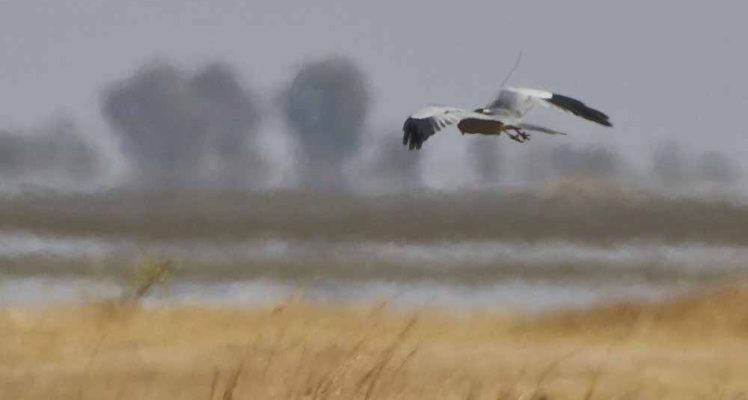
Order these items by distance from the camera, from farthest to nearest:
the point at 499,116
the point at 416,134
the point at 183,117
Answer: the point at 183,117
the point at 499,116
the point at 416,134

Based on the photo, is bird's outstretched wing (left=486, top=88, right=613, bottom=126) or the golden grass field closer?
the golden grass field

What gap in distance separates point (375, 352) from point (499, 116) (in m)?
2.39

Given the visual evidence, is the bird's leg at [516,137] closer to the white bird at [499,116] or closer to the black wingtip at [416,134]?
the white bird at [499,116]

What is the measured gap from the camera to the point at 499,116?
13539 mm

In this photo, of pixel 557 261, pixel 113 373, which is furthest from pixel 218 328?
pixel 113 373

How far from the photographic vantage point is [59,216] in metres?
24.9

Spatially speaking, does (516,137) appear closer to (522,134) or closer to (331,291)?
(522,134)

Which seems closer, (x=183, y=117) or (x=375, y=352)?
(x=375, y=352)

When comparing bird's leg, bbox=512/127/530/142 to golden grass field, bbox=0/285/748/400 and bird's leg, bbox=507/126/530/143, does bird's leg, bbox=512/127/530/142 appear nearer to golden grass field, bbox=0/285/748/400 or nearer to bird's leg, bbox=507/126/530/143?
bird's leg, bbox=507/126/530/143

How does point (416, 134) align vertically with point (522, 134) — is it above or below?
above

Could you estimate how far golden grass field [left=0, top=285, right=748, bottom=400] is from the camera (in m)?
10.2

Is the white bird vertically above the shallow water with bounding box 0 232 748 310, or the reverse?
the white bird

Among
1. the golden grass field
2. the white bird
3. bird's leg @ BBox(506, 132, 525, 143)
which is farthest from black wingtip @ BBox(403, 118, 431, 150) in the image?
the golden grass field

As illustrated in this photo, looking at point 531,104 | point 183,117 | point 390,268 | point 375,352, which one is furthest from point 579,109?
point 183,117
